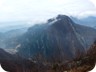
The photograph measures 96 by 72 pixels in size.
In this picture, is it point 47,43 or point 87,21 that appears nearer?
point 87,21

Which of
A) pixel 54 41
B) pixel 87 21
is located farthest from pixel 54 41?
pixel 87 21

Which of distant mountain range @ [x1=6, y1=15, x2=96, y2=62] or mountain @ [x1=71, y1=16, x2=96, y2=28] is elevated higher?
mountain @ [x1=71, y1=16, x2=96, y2=28]

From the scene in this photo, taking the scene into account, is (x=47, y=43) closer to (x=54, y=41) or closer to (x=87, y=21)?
(x=54, y=41)

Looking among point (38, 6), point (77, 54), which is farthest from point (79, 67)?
point (38, 6)

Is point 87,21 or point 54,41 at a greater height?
point 87,21

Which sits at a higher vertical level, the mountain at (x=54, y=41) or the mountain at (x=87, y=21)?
the mountain at (x=87, y=21)

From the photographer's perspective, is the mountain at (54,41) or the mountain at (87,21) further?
the mountain at (87,21)

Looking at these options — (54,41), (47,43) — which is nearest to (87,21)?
(54,41)

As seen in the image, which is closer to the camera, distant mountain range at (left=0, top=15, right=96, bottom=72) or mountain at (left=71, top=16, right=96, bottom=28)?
distant mountain range at (left=0, top=15, right=96, bottom=72)

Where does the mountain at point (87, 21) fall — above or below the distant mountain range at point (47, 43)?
above
